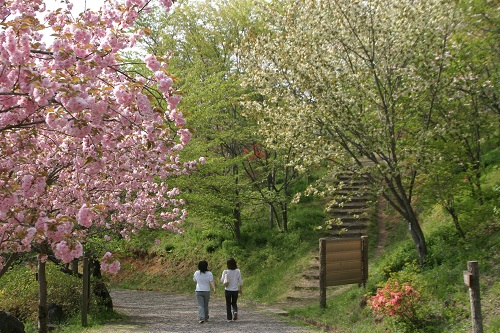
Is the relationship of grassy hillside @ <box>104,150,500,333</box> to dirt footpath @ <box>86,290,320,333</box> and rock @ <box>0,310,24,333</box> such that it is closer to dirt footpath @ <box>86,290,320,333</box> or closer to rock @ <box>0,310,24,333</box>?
dirt footpath @ <box>86,290,320,333</box>

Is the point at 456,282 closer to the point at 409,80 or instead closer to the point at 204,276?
the point at 409,80

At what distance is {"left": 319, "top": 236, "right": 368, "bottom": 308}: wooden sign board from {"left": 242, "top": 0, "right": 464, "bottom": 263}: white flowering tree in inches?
76.4

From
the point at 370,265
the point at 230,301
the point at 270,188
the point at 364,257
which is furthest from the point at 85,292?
the point at 270,188

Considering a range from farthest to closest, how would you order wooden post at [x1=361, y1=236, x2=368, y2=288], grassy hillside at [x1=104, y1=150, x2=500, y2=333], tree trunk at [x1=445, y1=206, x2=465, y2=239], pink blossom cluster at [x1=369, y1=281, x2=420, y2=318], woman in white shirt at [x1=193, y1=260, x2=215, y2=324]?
wooden post at [x1=361, y1=236, x2=368, y2=288] < woman in white shirt at [x1=193, y1=260, x2=215, y2=324] < tree trunk at [x1=445, y1=206, x2=465, y2=239] < grassy hillside at [x1=104, y1=150, x2=500, y2=333] < pink blossom cluster at [x1=369, y1=281, x2=420, y2=318]

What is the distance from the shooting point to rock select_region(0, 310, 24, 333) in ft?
36.4

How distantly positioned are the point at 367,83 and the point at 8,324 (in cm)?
973

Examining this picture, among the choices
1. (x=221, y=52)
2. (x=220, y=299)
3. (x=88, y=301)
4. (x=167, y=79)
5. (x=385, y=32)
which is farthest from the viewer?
(x=221, y=52)

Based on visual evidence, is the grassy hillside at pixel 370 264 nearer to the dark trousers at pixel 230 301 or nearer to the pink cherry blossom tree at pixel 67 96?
the dark trousers at pixel 230 301

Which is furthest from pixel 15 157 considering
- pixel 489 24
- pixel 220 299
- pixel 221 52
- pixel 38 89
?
pixel 221 52

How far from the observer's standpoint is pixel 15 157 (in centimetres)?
633

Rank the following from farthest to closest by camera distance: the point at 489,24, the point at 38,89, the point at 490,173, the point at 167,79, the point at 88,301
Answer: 1. the point at 490,173
2. the point at 88,301
3. the point at 489,24
4. the point at 167,79
5. the point at 38,89

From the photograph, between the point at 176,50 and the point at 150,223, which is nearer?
the point at 150,223

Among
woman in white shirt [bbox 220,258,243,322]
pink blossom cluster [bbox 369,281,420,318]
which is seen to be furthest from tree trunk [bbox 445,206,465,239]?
woman in white shirt [bbox 220,258,243,322]

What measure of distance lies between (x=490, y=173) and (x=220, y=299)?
9.87m
